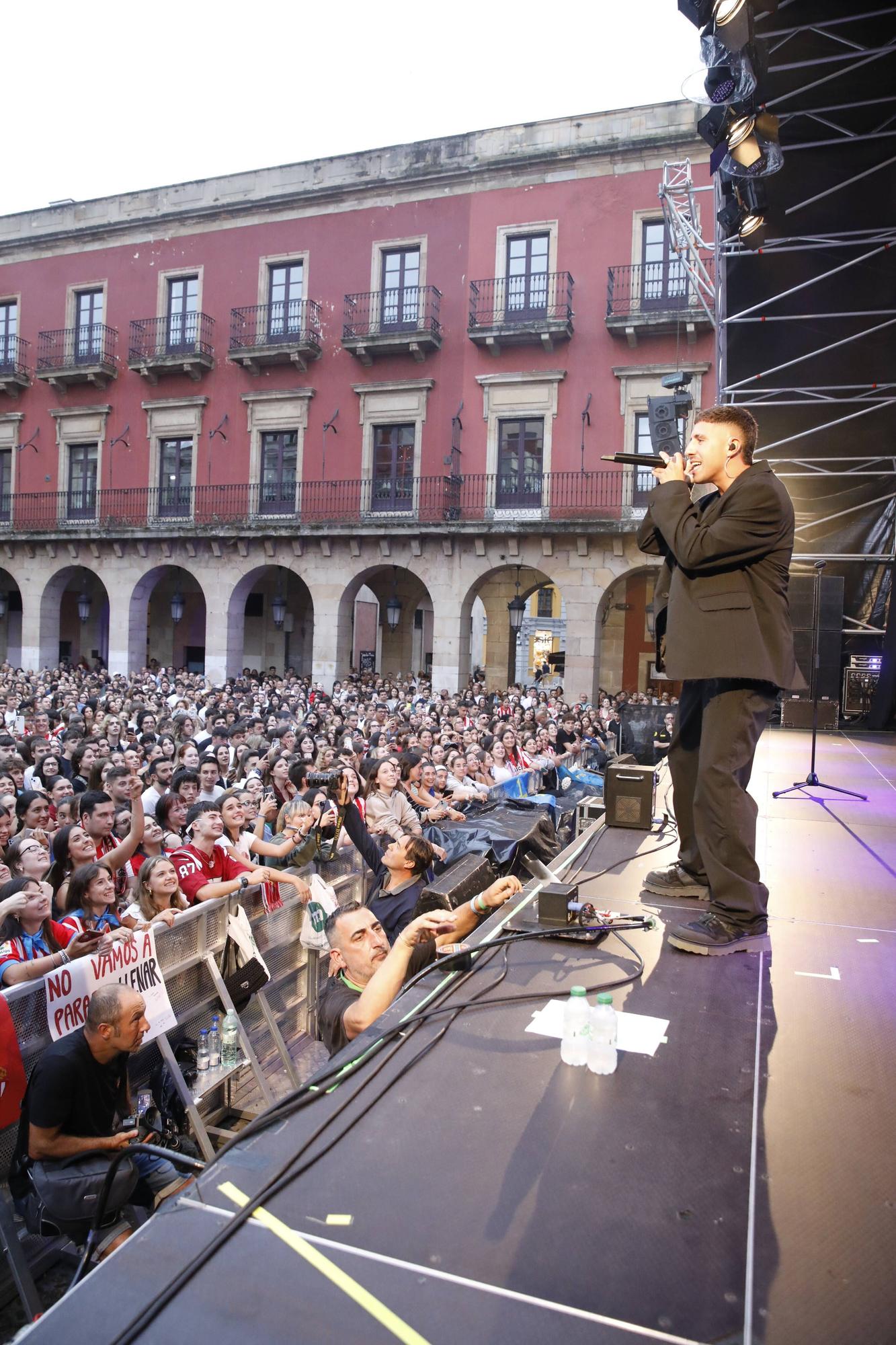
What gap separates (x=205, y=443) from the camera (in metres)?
23.2

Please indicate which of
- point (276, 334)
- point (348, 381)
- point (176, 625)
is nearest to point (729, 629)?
point (348, 381)

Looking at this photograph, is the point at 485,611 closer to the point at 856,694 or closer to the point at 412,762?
the point at 856,694

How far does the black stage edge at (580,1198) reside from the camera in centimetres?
130

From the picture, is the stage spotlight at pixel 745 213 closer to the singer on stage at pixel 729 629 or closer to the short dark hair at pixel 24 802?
the singer on stage at pixel 729 629

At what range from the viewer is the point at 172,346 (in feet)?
76.5

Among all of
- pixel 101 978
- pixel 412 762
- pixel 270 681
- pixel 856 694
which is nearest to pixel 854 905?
pixel 101 978

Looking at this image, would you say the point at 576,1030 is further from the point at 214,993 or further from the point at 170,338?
the point at 170,338

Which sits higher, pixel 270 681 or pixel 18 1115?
pixel 270 681

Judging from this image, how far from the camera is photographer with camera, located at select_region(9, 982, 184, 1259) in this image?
3186mm

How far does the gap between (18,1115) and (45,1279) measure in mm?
687

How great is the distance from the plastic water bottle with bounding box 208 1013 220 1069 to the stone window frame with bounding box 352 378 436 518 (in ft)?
55.9

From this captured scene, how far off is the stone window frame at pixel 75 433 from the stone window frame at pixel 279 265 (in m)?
5.62

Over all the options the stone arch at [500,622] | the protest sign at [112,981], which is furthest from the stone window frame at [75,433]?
the protest sign at [112,981]

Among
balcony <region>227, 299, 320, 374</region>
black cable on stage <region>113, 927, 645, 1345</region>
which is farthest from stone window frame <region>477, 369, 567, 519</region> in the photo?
black cable on stage <region>113, 927, 645, 1345</region>
